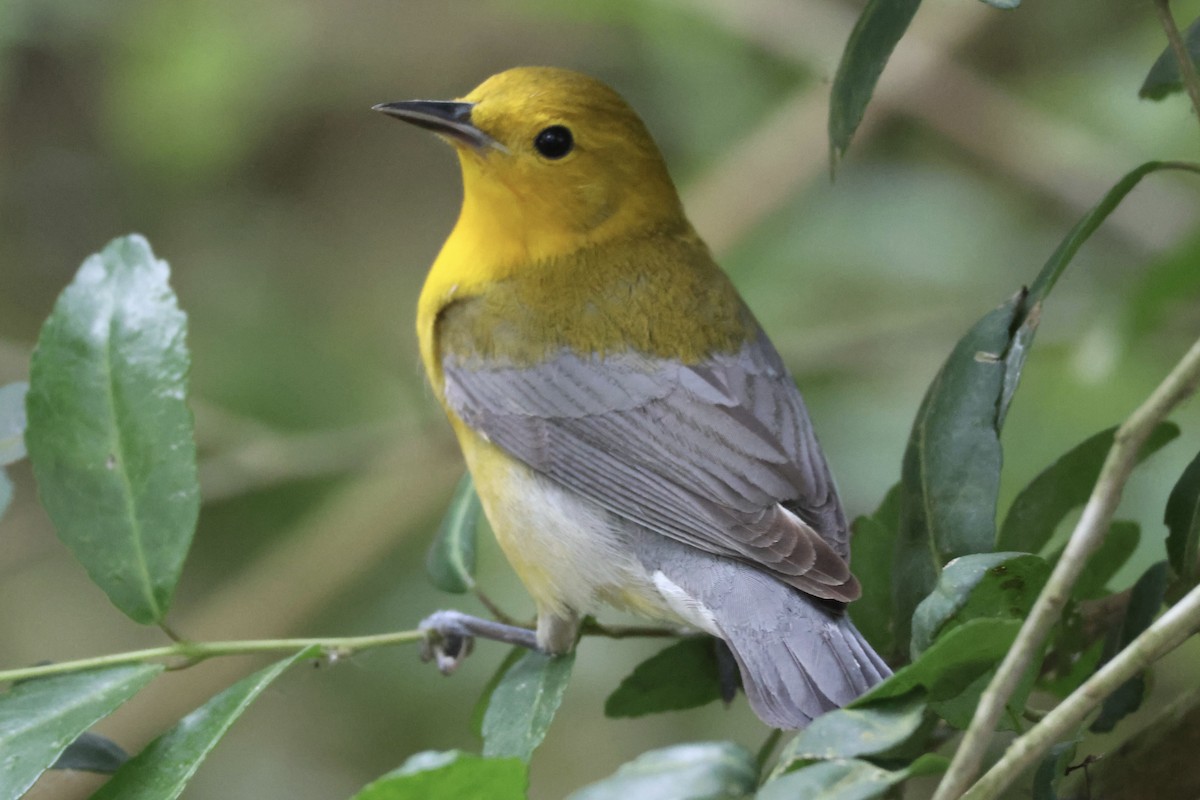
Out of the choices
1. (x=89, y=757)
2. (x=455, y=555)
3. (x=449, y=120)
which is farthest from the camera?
(x=449, y=120)

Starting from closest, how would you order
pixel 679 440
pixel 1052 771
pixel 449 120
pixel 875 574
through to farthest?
pixel 1052 771 → pixel 875 574 → pixel 679 440 → pixel 449 120

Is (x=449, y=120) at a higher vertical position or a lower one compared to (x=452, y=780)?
higher

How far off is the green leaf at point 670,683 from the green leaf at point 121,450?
2.46ft

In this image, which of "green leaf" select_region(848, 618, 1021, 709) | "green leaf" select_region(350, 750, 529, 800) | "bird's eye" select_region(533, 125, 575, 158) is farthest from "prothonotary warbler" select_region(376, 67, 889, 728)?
"green leaf" select_region(350, 750, 529, 800)

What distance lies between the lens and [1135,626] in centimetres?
195

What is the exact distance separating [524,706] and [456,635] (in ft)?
2.68

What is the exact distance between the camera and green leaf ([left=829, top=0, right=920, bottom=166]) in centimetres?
192

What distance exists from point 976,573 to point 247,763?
14.3ft

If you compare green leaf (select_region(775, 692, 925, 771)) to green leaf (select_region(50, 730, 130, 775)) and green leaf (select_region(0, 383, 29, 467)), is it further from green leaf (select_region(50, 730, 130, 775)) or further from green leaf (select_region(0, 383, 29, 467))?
green leaf (select_region(0, 383, 29, 467))

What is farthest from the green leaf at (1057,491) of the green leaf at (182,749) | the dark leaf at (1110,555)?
the green leaf at (182,749)

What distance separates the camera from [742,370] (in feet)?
9.43

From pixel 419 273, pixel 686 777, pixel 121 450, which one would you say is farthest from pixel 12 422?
pixel 419 273

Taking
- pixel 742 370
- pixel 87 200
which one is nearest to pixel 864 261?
pixel 742 370

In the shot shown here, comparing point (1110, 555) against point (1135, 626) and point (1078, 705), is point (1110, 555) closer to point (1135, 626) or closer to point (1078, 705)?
point (1135, 626)
